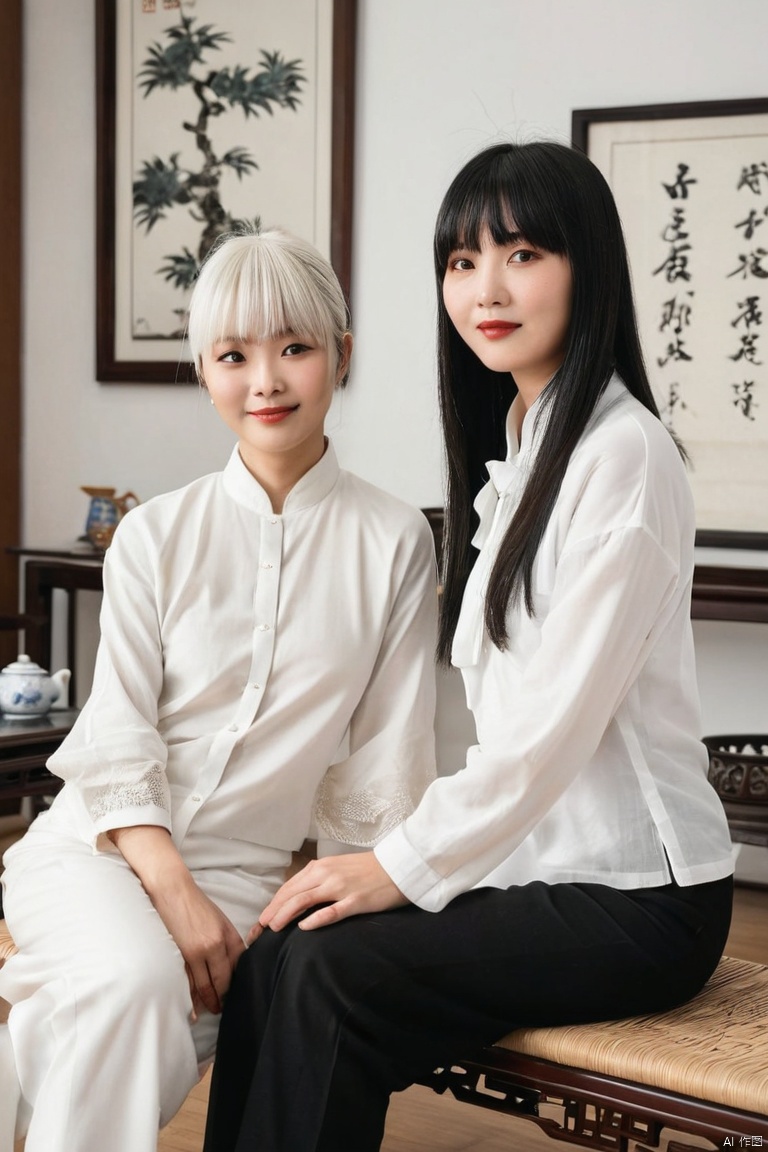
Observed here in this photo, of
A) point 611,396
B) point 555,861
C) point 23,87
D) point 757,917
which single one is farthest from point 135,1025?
point 23,87

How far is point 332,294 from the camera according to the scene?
1688mm

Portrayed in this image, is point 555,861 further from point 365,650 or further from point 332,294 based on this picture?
point 332,294

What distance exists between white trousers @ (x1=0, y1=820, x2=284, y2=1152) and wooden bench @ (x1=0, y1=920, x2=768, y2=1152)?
289mm

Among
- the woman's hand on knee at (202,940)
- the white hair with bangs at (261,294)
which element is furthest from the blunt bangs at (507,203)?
the woman's hand on knee at (202,940)

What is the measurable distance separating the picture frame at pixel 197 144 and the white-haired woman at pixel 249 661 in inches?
87.1

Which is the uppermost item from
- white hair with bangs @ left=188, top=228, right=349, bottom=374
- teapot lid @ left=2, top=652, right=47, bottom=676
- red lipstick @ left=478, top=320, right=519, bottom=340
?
white hair with bangs @ left=188, top=228, right=349, bottom=374

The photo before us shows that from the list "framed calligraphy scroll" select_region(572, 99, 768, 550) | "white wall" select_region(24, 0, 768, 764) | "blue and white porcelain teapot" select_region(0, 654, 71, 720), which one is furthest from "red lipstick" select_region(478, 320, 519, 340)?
"framed calligraphy scroll" select_region(572, 99, 768, 550)

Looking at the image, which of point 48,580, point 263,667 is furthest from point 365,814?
point 48,580

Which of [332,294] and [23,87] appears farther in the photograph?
[23,87]

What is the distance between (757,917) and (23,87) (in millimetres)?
3386

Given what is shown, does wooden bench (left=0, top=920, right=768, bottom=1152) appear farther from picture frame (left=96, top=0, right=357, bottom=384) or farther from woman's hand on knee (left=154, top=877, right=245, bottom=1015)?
picture frame (left=96, top=0, right=357, bottom=384)

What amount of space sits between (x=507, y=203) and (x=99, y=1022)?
3.18 feet

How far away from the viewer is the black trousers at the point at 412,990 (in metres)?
1.22

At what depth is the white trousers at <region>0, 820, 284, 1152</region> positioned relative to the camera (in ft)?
4.30
